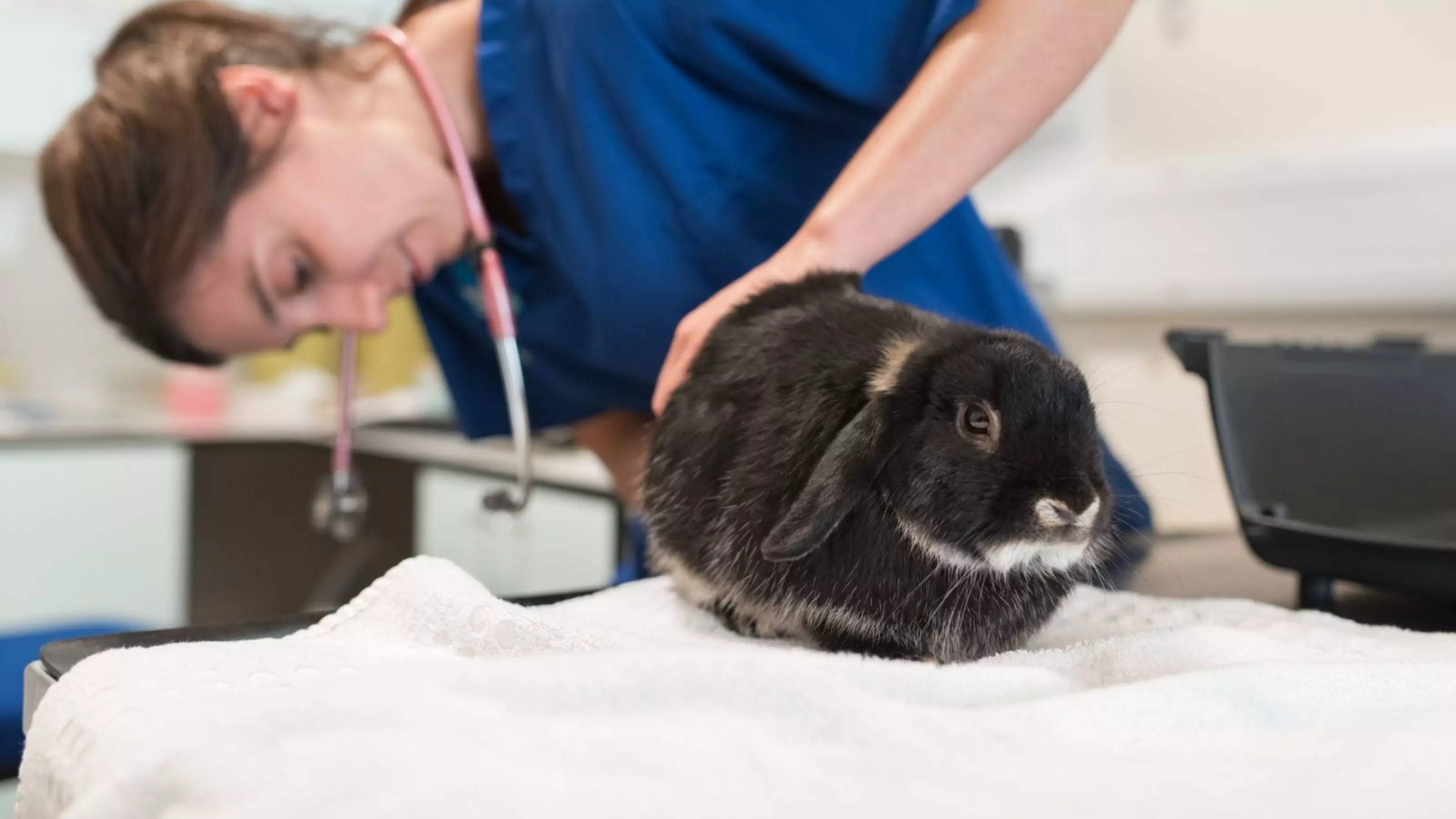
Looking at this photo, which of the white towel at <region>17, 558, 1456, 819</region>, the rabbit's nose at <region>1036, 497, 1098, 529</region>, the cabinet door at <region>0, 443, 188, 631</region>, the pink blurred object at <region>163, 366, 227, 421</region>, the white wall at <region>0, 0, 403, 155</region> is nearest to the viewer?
the white towel at <region>17, 558, 1456, 819</region>

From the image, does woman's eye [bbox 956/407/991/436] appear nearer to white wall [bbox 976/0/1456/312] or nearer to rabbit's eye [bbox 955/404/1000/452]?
rabbit's eye [bbox 955/404/1000/452]

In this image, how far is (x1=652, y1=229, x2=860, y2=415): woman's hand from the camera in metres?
0.64

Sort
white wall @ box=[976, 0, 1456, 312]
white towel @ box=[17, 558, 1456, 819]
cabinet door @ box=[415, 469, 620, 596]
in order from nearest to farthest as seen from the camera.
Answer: white towel @ box=[17, 558, 1456, 819]
white wall @ box=[976, 0, 1456, 312]
cabinet door @ box=[415, 469, 620, 596]

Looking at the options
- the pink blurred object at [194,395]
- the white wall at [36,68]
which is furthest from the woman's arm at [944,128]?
the pink blurred object at [194,395]

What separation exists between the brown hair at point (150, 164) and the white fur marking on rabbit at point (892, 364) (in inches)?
22.3

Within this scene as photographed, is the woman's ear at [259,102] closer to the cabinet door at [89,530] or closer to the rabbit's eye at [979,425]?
Answer: the rabbit's eye at [979,425]

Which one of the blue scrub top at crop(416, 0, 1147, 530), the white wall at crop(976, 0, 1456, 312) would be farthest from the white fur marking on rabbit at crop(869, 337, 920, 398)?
the white wall at crop(976, 0, 1456, 312)

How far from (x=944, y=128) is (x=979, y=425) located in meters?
0.27

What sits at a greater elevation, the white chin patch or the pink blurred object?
the white chin patch

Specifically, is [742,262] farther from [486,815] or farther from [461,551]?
[461,551]

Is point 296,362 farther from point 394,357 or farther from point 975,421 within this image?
point 975,421

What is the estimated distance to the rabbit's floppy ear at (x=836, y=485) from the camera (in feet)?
1.51

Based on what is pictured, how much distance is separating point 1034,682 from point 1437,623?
0.41 m

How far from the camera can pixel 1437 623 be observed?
0.67 metres
